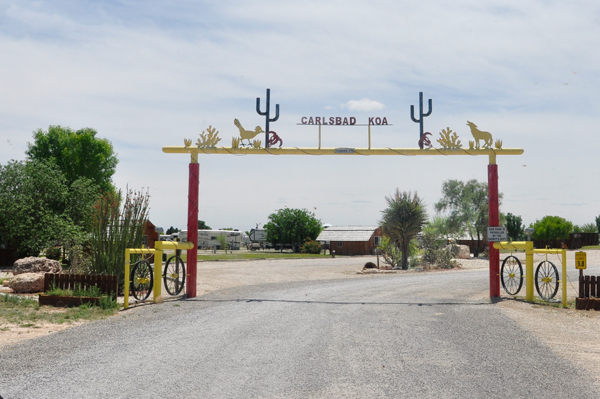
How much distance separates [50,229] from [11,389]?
24.0 m

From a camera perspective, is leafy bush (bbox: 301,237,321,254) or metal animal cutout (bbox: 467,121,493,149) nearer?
metal animal cutout (bbox: 467,121,493,149)

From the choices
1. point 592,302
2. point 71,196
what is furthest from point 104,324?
point 71,196

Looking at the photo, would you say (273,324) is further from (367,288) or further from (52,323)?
(367,288)

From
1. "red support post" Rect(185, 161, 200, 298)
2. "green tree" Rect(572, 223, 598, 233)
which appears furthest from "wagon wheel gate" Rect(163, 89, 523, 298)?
"green tree" Rect(572, 223, 598, 233)

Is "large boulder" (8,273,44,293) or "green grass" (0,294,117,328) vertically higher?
"large boulder" (8,273,44,293)

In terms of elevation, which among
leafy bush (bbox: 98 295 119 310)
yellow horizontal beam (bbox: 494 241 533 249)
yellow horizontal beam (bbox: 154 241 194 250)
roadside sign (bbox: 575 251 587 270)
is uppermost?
yellow horizontal beam (bbox: 494 241 533 249)

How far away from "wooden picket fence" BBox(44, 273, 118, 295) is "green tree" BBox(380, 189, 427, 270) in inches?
766

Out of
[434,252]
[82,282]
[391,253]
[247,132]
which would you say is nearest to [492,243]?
[247,132]

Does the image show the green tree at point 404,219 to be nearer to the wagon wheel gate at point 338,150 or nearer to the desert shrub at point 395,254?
the desert shrub at point 395,254

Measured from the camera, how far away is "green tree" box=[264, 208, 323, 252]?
2591 inches

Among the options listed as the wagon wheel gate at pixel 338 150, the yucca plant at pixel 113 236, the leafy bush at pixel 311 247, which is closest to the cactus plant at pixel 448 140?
the wagon wheel gate at pixel 338 150

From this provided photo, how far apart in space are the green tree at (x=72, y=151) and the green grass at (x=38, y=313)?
39.5 m

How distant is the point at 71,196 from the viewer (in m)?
31.3

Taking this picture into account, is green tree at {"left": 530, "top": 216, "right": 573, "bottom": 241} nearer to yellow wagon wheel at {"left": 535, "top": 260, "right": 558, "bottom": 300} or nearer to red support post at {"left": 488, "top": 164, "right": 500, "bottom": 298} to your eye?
yellow wagon wheel at {"left": 535, "top": 260, "right": 558, "bottom": 300}
